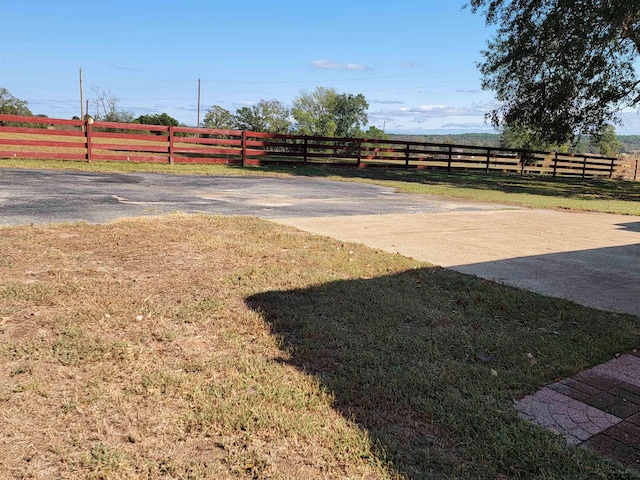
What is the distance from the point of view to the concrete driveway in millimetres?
4969

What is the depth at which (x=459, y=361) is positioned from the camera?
113 inches

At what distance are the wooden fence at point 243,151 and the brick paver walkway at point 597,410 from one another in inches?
535

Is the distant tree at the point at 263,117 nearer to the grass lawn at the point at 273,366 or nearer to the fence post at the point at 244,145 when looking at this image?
the fence post at the point at 244,145

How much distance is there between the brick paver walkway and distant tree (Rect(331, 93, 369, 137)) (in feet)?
172

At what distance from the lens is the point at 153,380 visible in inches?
97.1

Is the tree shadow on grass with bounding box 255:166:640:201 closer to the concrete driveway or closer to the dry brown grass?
the concrete driveway

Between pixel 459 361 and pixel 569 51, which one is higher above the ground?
pixel 569 51

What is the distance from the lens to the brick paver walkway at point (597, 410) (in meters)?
2.12

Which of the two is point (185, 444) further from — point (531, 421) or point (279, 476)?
Result: point (531, 421)

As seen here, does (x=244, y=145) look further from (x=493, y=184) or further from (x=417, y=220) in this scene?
(x=417, y=220)

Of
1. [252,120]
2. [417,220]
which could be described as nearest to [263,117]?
[252,120]

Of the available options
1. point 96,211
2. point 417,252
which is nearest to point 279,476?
point 417,252

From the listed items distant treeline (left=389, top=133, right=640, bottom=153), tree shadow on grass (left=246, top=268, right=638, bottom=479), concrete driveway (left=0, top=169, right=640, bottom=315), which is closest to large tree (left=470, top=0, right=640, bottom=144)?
distant treeline (left=389, top=133, right=640, bottom=153)

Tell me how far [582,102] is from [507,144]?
3660 cm
